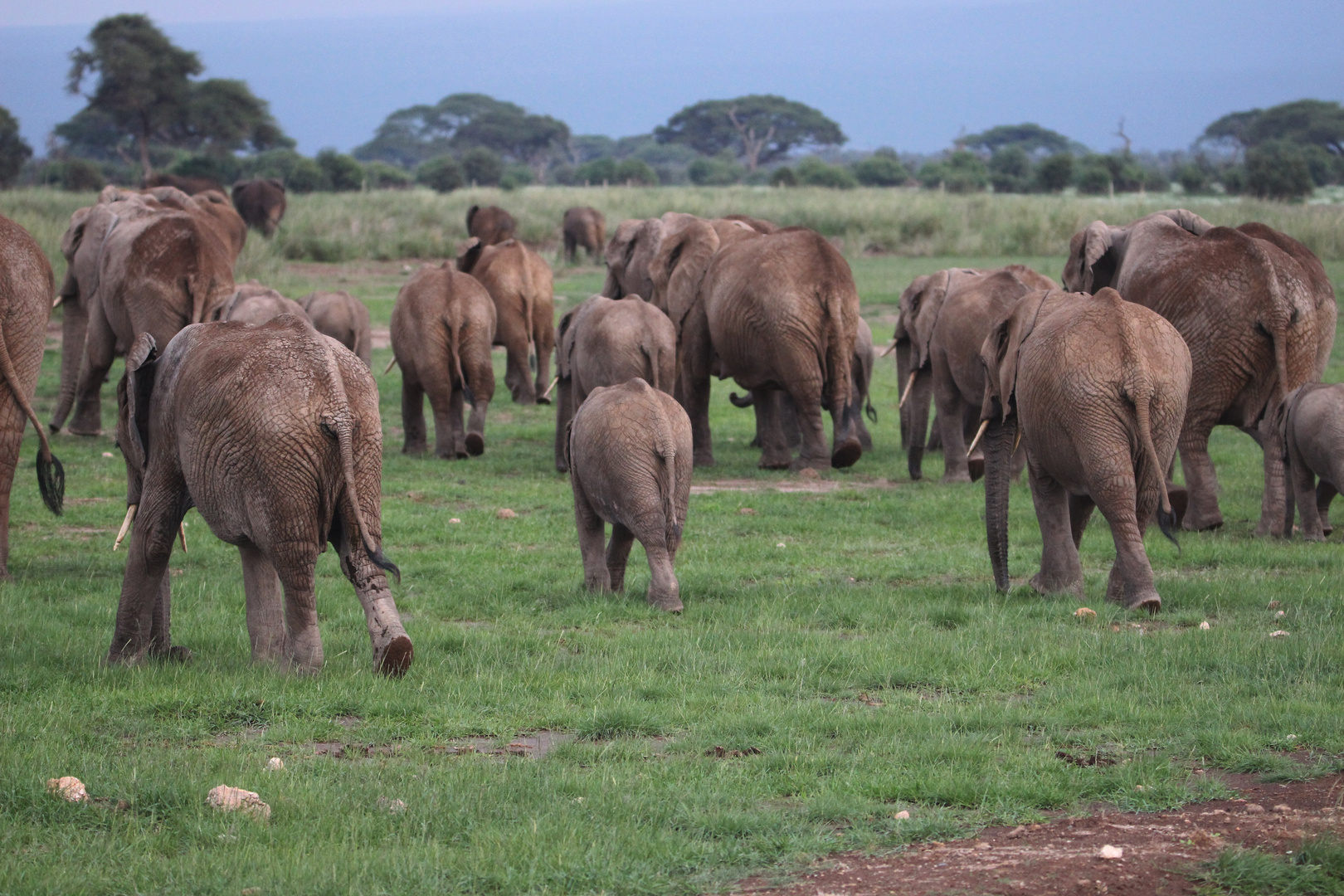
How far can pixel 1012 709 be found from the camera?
6.18 m

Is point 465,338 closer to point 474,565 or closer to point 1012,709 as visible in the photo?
point 474,565

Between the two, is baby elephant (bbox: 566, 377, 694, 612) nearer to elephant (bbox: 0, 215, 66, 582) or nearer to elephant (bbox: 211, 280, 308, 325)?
elephant (bbox: 0, 215, 66, 582)

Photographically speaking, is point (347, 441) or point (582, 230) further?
point (582, 230)

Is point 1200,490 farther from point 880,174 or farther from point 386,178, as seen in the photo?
point 880,174

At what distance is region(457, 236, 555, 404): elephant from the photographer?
57.1 ft

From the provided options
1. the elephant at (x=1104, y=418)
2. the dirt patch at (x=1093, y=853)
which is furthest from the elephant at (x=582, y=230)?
the dirt patch at (x=1093, y=853)

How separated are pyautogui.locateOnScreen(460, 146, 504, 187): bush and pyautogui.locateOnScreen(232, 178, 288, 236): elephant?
37.0 m

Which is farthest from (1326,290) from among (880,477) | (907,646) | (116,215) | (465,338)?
(116,215)

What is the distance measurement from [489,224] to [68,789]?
27.6m

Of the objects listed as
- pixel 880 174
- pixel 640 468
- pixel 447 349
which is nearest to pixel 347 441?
pixel 640 468

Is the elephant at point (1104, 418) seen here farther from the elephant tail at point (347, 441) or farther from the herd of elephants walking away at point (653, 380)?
the elephant tail at point (347, 441)

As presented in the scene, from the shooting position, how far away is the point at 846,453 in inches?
520

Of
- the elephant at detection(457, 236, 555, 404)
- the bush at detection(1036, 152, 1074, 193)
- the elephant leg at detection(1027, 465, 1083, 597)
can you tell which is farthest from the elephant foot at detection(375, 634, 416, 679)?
the bush at detection(1036, 152, 1074, 193)

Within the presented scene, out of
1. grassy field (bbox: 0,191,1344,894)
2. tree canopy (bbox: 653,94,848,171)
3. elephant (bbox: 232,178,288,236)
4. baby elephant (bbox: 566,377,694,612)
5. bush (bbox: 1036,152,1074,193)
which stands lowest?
grassy field (bbox: 0,191,1344,894)
